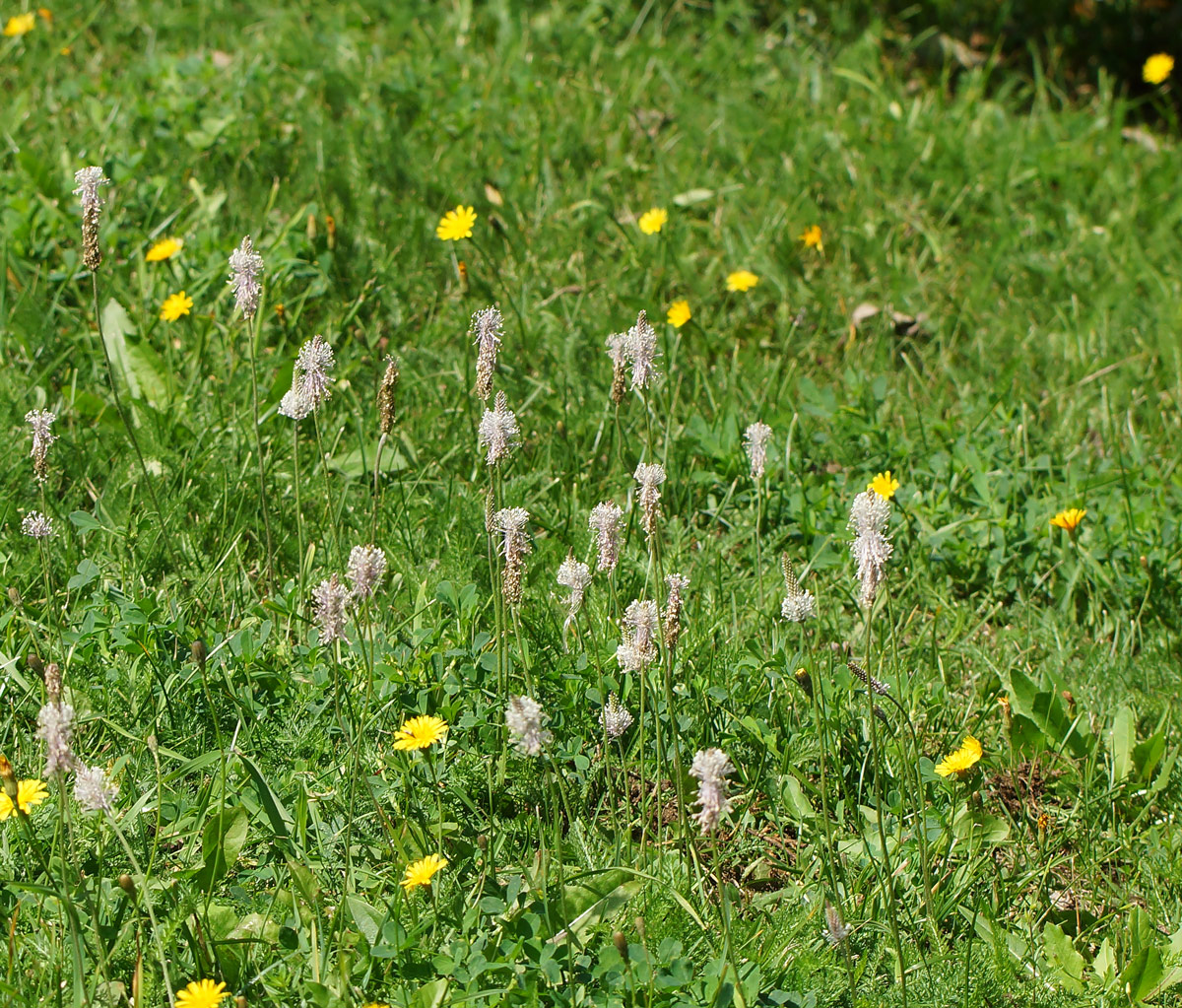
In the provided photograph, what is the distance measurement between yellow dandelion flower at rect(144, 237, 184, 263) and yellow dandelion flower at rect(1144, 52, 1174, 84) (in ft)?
12.8

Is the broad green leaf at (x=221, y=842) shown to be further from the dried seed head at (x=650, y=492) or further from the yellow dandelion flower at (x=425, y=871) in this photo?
the dried seed head at (x=650, y=492)

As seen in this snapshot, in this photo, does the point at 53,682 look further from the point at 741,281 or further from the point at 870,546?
the point at 741,281

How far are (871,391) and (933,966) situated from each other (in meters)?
1.84

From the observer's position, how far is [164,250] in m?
3.54

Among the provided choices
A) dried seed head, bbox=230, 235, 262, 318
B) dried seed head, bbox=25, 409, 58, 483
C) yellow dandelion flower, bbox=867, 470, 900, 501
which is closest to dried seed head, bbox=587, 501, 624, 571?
dried seed head, bbox=230, 235, 262, 318

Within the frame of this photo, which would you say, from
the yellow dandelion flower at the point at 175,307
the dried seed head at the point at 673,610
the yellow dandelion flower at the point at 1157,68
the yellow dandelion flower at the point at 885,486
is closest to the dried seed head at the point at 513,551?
the dried seed head at the point at 673,610

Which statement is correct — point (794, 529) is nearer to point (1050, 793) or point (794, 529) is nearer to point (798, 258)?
point (1050, 793)

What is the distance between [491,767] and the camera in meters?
2.24

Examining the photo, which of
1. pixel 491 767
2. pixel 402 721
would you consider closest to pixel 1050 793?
pixel 491 767

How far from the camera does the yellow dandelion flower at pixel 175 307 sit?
11.0 ft

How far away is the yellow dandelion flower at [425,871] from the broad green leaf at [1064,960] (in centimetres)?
102

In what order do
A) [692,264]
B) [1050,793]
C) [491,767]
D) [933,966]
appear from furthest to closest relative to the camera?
[692,264]
[1050,793]
[491,767]
[933,966]

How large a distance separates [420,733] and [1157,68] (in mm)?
4548

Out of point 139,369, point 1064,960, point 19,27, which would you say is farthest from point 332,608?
point 19,27
